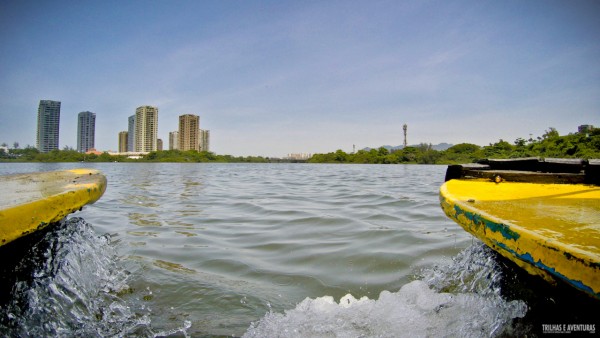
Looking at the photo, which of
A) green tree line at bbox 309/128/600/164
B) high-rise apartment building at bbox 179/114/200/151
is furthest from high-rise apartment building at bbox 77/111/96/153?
green tree line at bbox 309/128/600/164

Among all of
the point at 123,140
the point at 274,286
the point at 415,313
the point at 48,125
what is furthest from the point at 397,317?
Result: the point at 123,140

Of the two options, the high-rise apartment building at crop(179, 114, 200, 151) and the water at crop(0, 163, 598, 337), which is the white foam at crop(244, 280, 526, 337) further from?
the high-rise apartment building at crop(179, 114, 200, 151)

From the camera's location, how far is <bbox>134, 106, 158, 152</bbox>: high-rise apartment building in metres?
98.7

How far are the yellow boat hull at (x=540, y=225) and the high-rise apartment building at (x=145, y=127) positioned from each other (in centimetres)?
10926

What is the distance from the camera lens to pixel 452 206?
4.12 feet

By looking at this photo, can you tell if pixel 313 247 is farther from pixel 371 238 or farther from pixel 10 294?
pixel 10 294

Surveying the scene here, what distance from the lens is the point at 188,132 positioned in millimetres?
101750

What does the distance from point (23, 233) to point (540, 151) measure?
3518cm

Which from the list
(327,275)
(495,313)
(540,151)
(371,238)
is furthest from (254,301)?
(540,151)

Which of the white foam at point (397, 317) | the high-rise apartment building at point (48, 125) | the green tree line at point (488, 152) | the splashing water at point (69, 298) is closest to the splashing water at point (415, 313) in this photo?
the white foam at point (397, 317)

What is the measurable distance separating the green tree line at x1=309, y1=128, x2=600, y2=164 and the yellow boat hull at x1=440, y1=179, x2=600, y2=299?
1752 cm

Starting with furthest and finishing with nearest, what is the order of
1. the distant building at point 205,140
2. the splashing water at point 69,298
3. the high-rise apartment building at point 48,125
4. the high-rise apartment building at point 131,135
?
1. the distant building at point 205,140
2. the high-rise apartment building at point 131,135
3. the high-rise apartment building at point 48,125
4. the splashing water at point 69,298

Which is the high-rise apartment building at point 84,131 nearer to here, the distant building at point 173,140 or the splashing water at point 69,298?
the distant building at point 173,140

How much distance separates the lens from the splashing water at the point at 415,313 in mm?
1379
